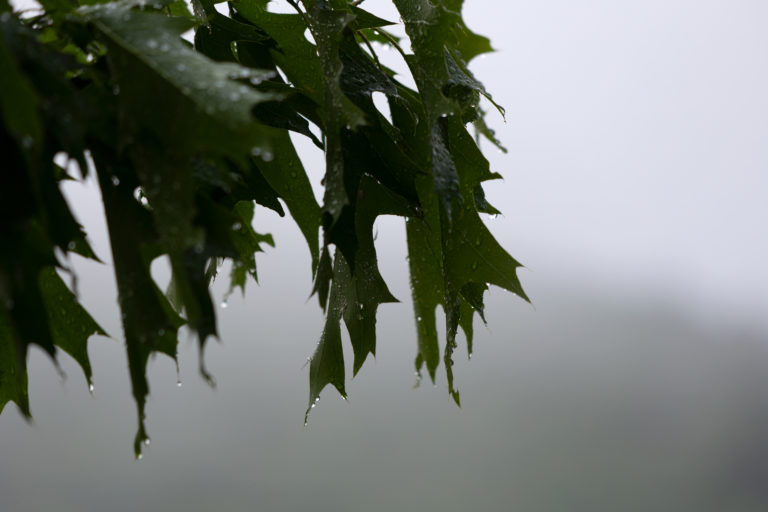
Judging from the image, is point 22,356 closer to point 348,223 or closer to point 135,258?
point 135,258

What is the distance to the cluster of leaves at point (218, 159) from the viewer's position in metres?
0.31

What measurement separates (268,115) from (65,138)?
191 millimetres

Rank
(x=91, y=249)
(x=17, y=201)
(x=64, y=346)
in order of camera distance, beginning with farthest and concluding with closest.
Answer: (x=64, y=346) → (x=91, y=249) → (x=17, y=201)

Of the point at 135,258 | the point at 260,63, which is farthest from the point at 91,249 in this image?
the point at 260,63

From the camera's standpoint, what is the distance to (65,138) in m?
0.33

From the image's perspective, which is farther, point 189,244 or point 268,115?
point 268,115

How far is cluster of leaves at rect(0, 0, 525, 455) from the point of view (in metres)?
0.31

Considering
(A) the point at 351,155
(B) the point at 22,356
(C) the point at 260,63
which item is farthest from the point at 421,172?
(B) the point at 22,356

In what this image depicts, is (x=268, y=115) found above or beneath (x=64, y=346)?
above

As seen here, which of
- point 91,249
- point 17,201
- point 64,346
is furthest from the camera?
point 64,346

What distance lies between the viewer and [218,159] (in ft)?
1.11

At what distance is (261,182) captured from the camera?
21.0 inches

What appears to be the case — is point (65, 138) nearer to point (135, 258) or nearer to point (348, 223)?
point (135, 258)

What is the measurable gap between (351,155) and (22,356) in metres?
0.22
